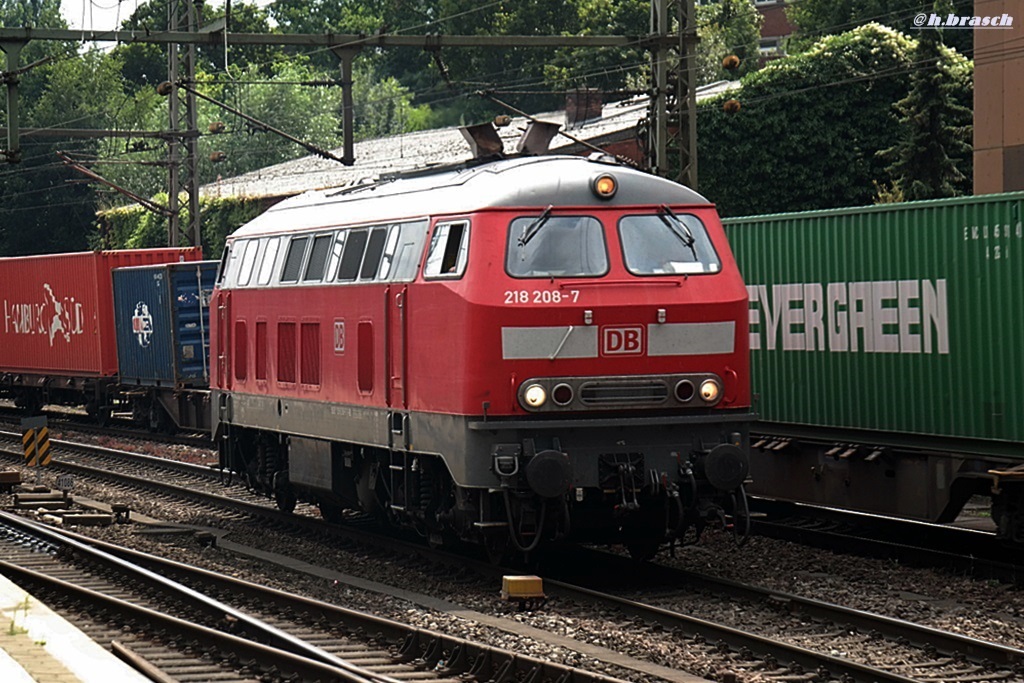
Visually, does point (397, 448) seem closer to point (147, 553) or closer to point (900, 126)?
point (147, 553)

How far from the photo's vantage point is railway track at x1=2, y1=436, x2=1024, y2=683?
33.1 feet

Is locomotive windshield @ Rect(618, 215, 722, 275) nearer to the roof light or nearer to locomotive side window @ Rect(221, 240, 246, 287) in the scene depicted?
the roof light

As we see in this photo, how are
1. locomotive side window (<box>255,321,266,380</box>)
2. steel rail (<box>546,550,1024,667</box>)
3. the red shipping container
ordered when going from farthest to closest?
the red shipping container
locomotive side window (<box>255,321,266,380</box>)
steel rail (<box>546,550,1024,667</box>)

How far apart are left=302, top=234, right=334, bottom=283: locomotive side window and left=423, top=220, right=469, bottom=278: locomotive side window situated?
92.9 inches

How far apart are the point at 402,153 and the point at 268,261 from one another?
129 ft

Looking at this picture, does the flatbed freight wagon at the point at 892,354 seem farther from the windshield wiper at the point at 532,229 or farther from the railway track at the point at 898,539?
the windshield wiper at the point at 532,229

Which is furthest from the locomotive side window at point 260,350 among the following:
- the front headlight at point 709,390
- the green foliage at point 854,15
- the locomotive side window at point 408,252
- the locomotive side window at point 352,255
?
the green foliage at point 854,15

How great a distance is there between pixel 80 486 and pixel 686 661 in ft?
48.2

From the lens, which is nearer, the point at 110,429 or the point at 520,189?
the point at 520,189

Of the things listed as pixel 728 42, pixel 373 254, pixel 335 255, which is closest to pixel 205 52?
pixel 728 42

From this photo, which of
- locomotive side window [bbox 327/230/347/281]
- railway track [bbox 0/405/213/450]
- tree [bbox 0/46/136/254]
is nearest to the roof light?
locomotive side window [bbox 327/230/347/281]

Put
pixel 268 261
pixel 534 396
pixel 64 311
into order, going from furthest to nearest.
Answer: pixel 64 311 → pixel 268 261 → pixel 534 396

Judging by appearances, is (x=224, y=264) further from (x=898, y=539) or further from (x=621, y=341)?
(x=898, y=539)

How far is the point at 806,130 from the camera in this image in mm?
43188
